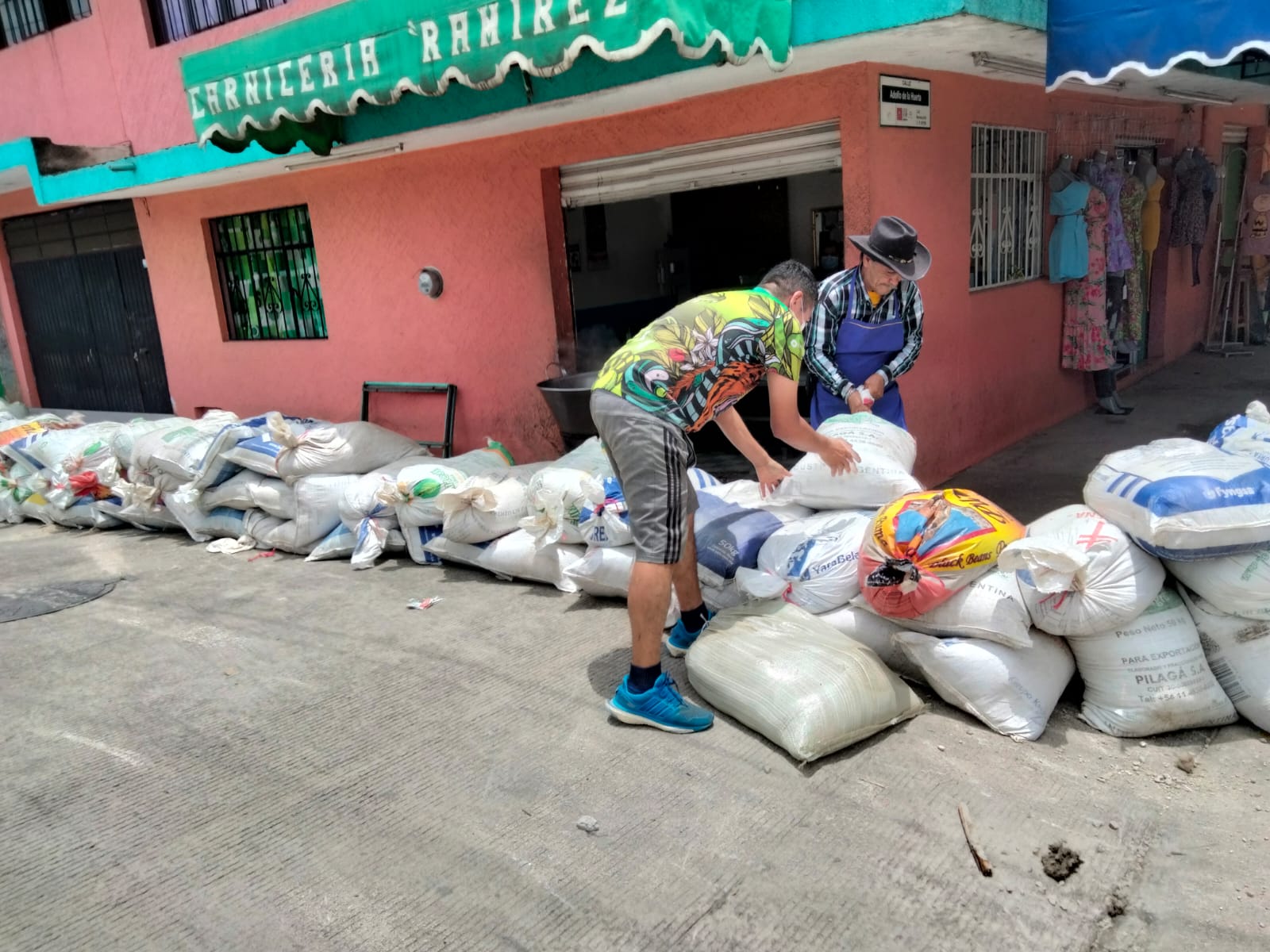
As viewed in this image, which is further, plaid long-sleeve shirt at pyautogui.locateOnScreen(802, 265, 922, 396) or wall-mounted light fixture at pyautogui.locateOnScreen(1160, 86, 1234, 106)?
wall-mounted light fixture at pyautogui.locateOnScreen(1160, 86, 1234, 106)

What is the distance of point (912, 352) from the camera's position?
4430 mm

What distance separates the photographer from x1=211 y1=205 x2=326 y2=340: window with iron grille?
27.0ft

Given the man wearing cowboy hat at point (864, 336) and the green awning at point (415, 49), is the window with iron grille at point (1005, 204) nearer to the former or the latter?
the man wearing cowboy hat at point (864, 336)

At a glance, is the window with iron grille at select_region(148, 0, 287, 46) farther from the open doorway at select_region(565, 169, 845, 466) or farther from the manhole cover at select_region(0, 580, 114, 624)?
the manhole cover at select_region(0, 580, 114, 624)

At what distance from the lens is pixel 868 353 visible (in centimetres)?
441

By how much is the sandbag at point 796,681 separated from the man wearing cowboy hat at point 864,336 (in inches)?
53.0

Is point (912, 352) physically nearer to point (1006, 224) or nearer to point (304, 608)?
point (1006, 224)

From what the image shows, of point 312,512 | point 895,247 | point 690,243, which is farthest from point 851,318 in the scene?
point 690,243

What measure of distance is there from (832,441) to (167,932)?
253cm

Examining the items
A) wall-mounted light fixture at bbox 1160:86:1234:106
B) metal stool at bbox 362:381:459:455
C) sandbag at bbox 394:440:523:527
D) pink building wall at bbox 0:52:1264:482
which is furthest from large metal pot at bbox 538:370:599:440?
wall-mounted light fixture at bbox 1160:86:1234:106

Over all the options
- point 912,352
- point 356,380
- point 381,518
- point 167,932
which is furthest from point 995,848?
point 356,380

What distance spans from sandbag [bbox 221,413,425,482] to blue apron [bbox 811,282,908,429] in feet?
9.15

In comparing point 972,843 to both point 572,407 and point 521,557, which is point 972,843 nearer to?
point 521,557

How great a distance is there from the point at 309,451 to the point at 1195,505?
4513 mm
